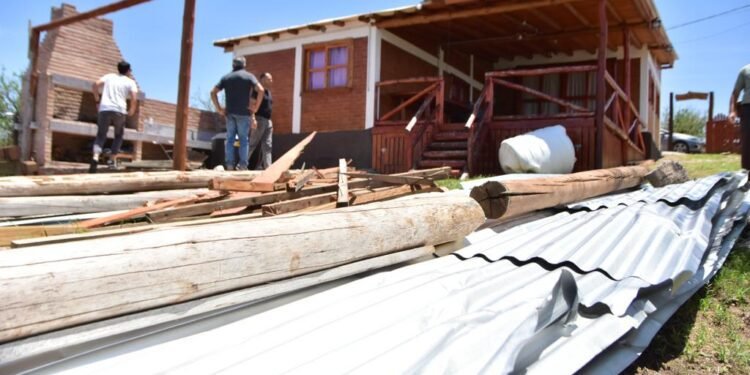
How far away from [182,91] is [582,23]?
9099 millimetres

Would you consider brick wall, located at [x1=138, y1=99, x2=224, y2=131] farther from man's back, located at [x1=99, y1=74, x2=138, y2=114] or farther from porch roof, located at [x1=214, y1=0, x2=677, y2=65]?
man's back, located at [x1=99, y1=74, x2=138, y2=114]

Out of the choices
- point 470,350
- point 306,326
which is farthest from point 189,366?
point 470,350

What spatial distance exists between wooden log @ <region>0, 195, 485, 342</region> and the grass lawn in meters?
1.33

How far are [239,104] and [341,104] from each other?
437 cm

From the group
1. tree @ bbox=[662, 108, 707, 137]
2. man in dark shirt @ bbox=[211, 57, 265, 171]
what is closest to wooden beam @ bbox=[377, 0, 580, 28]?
man in dark shirt @ bbox=[211, 57, 265, 171]

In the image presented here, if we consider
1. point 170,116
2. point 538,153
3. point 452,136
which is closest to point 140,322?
point 538,153

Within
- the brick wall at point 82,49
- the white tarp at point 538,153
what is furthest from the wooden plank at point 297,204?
the brick wall at point 82,49

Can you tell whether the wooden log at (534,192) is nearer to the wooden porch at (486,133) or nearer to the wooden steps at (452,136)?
the wooden porch at (486,133)

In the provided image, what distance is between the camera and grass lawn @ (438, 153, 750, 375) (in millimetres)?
2359

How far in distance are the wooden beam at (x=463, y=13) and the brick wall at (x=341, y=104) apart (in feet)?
3.17

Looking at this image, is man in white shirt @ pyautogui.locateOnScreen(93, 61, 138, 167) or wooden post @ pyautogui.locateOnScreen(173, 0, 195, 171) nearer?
wooden post @ pyautogui.locateOnScreen(173, 0, 195, 171)

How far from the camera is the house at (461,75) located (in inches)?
394

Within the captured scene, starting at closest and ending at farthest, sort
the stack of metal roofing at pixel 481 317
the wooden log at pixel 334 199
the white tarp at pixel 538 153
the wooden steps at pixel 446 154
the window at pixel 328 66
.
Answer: the stack of metal roofing at pixel 481 317, the wooden log at pixel 334 199, the white tarp at pixel 538 153, the wooden steps at pixel 446 154, the window at pixel 328 66

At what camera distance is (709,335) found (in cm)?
270
